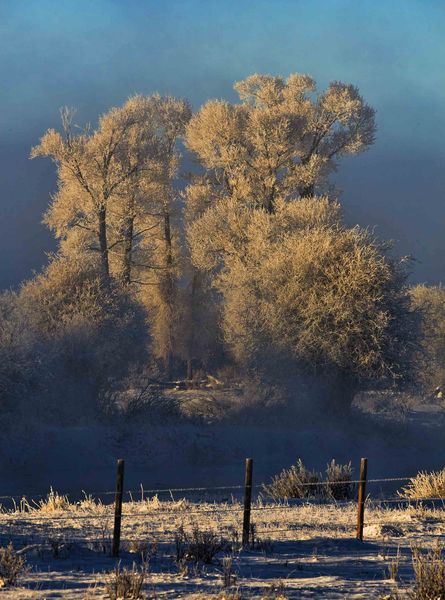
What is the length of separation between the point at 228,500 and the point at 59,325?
17.4m

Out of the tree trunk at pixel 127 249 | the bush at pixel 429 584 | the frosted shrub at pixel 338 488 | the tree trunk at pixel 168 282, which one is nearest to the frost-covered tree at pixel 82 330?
the tree trunk at pixel 127 249

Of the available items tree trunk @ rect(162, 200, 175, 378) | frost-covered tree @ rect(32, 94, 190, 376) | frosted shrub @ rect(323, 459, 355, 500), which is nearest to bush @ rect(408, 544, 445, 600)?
frosted shrub @ rect(323, 459, 355, 500)

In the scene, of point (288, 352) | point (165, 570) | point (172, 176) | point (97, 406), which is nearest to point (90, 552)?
point (165, 570)

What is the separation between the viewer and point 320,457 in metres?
36.8

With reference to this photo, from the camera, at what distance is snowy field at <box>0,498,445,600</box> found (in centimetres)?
989

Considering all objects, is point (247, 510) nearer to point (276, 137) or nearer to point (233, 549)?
point (233, 549)

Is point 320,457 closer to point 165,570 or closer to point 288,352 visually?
point 288,352

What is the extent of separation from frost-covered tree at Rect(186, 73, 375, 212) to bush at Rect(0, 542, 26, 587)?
37.9 m

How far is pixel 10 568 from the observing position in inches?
387

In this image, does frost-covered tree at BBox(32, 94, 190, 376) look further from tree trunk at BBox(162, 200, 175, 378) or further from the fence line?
the fence line

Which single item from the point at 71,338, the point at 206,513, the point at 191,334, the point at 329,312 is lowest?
the point at 206,513

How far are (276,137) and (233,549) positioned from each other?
3690 centimetres

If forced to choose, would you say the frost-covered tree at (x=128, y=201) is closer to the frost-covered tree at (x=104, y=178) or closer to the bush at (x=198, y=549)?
the frost-covered tree at (x=104, y=178)

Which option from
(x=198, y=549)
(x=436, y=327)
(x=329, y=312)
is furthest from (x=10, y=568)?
(x=436, y=327)
